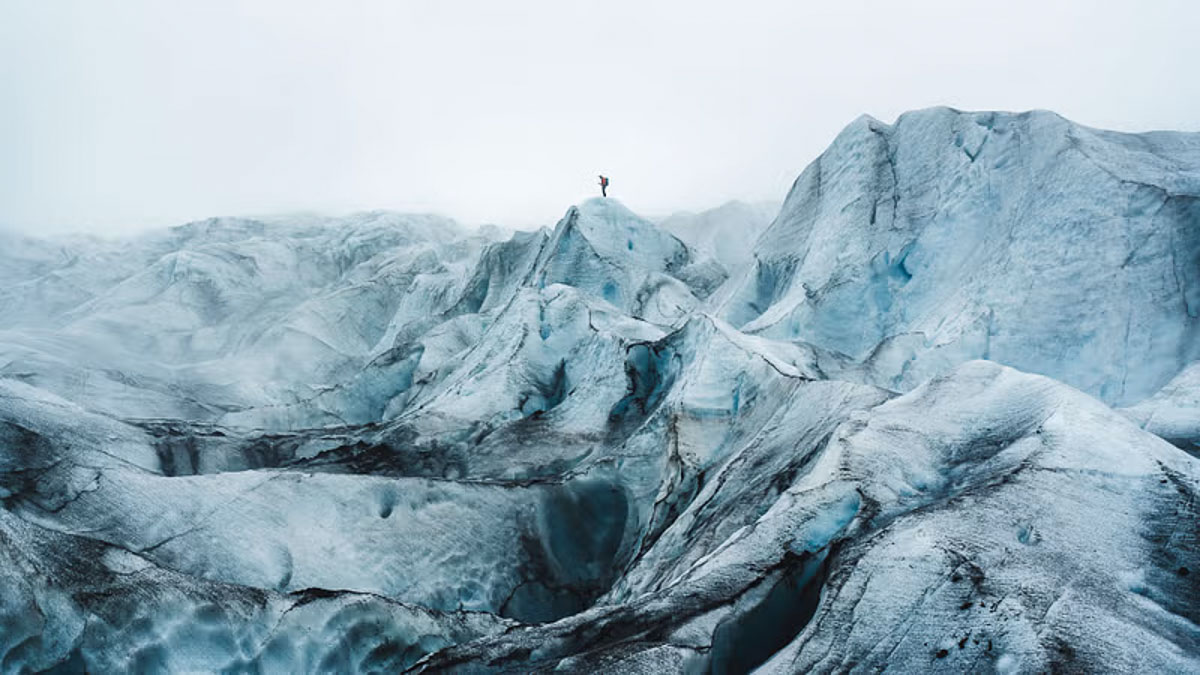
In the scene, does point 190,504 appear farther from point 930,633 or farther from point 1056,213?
point 1056,213

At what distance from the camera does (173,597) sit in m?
4.96

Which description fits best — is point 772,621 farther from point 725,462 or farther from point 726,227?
point 726,227

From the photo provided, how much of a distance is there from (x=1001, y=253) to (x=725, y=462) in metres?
5.14

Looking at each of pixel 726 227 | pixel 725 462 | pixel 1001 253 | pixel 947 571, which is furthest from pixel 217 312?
pixel 947 571

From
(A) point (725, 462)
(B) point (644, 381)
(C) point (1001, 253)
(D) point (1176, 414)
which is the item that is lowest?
(B) point (644, 381)

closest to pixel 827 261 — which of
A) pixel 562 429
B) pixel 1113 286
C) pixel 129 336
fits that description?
pixel 1113 286

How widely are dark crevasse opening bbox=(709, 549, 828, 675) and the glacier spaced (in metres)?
0.02

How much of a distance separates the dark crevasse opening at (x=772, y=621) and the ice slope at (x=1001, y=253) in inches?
210

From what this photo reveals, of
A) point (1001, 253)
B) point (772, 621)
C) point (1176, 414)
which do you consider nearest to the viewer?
point (772, 621)

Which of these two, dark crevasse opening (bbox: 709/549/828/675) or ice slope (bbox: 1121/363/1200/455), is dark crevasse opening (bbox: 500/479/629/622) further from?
ice slope (bbox: 1121/363/1200/455)

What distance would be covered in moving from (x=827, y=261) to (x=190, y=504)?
877 cm

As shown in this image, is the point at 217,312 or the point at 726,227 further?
the point at 726,227

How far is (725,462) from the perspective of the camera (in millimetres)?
7141

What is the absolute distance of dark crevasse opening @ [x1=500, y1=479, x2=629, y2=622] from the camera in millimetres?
6910
